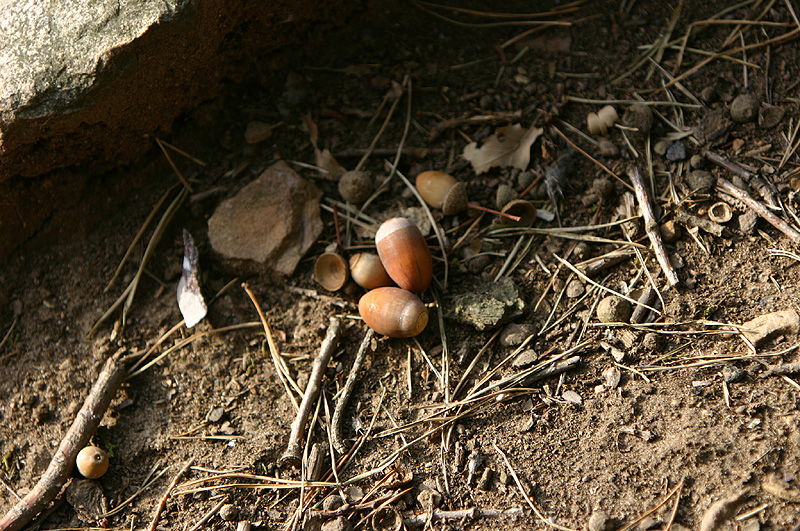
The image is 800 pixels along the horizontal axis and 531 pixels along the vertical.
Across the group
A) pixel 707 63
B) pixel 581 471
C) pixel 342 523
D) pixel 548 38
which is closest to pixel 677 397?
pixel 581 471

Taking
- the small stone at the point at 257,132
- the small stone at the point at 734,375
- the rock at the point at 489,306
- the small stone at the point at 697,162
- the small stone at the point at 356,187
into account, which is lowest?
the small stone at the point at 734,375

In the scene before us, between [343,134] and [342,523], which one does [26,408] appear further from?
[343,134]

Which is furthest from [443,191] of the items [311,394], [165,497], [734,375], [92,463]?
[92,463]

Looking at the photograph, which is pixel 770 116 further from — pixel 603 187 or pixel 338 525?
pixel 338 525

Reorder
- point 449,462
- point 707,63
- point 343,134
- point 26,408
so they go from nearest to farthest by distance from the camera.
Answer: point 449,462
point 26,408
point 707,63
point 343,134

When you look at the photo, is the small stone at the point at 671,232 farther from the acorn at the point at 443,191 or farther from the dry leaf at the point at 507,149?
the acorn at the point at 443,191

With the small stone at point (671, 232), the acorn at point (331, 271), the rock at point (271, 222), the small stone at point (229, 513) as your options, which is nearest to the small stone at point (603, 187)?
the small stone at point (671, 232)

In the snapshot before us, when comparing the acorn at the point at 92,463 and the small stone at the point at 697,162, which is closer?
the acorn at the point at 92,463
